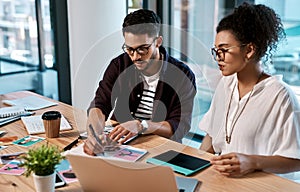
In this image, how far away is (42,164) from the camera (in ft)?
3.47

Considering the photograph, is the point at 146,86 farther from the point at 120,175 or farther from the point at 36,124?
the point at 120,175

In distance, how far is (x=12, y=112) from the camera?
199 cm

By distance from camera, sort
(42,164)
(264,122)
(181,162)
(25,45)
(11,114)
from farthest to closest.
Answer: (25,45) < (11,114) < (264,122) < (181,162) < (42,164)

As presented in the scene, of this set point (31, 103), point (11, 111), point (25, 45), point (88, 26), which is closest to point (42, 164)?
point (11, 111)

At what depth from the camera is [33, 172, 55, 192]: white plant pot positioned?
3.53 feet

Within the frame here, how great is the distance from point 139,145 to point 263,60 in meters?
0.63

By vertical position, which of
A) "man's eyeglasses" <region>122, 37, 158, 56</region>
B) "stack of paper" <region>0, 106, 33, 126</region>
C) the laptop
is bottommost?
"stack of paper" <region>0, 106, 33, 126</region>

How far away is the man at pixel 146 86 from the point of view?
72.5 inches

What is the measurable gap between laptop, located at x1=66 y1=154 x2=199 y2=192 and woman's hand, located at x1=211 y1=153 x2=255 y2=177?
0.27m

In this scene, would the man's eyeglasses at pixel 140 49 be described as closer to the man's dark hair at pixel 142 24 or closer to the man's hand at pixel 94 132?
the man's dark hair at pixel 142 24

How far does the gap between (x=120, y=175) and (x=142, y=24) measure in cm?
103

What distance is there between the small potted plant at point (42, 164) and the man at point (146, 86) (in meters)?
0.63

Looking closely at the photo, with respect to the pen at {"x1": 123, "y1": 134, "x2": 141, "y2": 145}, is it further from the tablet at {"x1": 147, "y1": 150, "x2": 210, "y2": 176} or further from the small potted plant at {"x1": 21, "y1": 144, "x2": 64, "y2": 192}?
the small potted plant at {"x1": 21, "y1": 144, "x2": 64, "y2": 192}

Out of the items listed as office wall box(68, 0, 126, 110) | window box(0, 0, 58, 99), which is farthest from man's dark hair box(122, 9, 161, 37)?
window box(0, 0, 58, 99)
